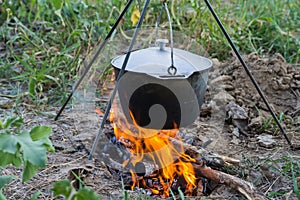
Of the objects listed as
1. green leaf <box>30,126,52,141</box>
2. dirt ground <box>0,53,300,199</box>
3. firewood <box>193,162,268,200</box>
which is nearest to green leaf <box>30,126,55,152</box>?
green leaf <box>30,126,52,141</box>

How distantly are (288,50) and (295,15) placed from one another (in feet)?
1.65

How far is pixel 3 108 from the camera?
114 inches

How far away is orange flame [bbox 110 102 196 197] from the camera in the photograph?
204 cm

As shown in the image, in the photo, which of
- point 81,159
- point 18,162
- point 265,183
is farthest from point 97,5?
point 18,162

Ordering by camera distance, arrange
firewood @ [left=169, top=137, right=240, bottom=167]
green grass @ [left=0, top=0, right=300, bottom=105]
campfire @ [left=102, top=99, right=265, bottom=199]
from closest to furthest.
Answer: campfire @ [left=102, top=99, right=265, bottom=199]
firewood @ [left=169, top=137, right=240, bottom=167]
green grass @ [left=0, top=0, right=300, bottom=105]

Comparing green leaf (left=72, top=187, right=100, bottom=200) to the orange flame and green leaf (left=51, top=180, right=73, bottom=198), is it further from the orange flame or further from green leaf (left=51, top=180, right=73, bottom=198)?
the orange flame

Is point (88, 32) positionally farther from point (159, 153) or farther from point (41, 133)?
point (41, 133)

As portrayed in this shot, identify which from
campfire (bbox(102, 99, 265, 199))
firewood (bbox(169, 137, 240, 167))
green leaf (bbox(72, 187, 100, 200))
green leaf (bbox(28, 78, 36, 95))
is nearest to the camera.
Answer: green leaf (bbox(72, 187, 100, 200))

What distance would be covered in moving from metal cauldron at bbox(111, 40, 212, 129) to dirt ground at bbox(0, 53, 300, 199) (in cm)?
32

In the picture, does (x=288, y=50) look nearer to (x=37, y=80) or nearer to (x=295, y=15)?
(x=295, y=15)

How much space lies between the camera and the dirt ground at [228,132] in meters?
2.01

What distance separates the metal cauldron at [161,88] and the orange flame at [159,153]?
4.1 inches

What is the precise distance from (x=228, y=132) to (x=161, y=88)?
0.88 m

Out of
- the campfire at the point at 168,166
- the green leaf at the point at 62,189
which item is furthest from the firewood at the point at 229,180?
the green leaf at the point at 62,189
